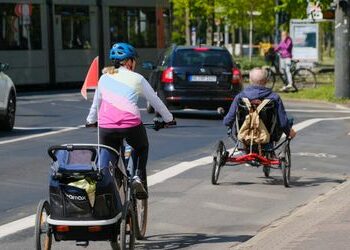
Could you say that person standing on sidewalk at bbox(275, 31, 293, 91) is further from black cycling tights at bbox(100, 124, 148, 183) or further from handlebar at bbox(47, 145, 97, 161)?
handlebar at bbox(47, 145, 97, 161)

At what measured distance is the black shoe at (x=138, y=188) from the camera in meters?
6.64

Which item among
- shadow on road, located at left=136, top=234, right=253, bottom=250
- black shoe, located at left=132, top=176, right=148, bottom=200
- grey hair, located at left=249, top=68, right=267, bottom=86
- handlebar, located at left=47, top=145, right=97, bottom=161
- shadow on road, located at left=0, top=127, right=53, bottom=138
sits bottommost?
shadow on road, located at left=0, top=127, right=53, bottom=138

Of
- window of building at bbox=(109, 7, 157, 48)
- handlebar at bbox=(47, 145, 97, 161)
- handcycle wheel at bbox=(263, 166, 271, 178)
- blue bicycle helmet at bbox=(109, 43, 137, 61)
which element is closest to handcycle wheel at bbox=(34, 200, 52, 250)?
handlebar at bbox=(47, 145, 97, 161)

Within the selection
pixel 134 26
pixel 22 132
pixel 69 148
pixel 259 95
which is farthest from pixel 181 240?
pixel 134 26

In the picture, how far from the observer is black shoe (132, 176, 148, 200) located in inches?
261

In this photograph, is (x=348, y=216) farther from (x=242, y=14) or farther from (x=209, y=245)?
(x=242, y=14)

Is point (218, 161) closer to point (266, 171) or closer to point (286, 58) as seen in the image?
point (266, 171)

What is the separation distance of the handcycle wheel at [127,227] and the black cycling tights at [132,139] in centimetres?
73

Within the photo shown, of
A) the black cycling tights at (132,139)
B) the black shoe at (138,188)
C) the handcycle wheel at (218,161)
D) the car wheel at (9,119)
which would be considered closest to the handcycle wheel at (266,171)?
the handcycle wheel at (218,161)

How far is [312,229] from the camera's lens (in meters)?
7.00

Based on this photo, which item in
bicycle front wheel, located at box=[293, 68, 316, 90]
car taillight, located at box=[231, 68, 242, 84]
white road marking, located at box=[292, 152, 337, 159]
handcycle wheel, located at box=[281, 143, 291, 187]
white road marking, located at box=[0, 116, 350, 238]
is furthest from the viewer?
bicycle front wheel, located at box=[293, 68, 316, 90]

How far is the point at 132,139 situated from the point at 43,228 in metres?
1.16

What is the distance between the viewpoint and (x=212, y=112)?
20562 millimetres

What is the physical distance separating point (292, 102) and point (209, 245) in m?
17.8
